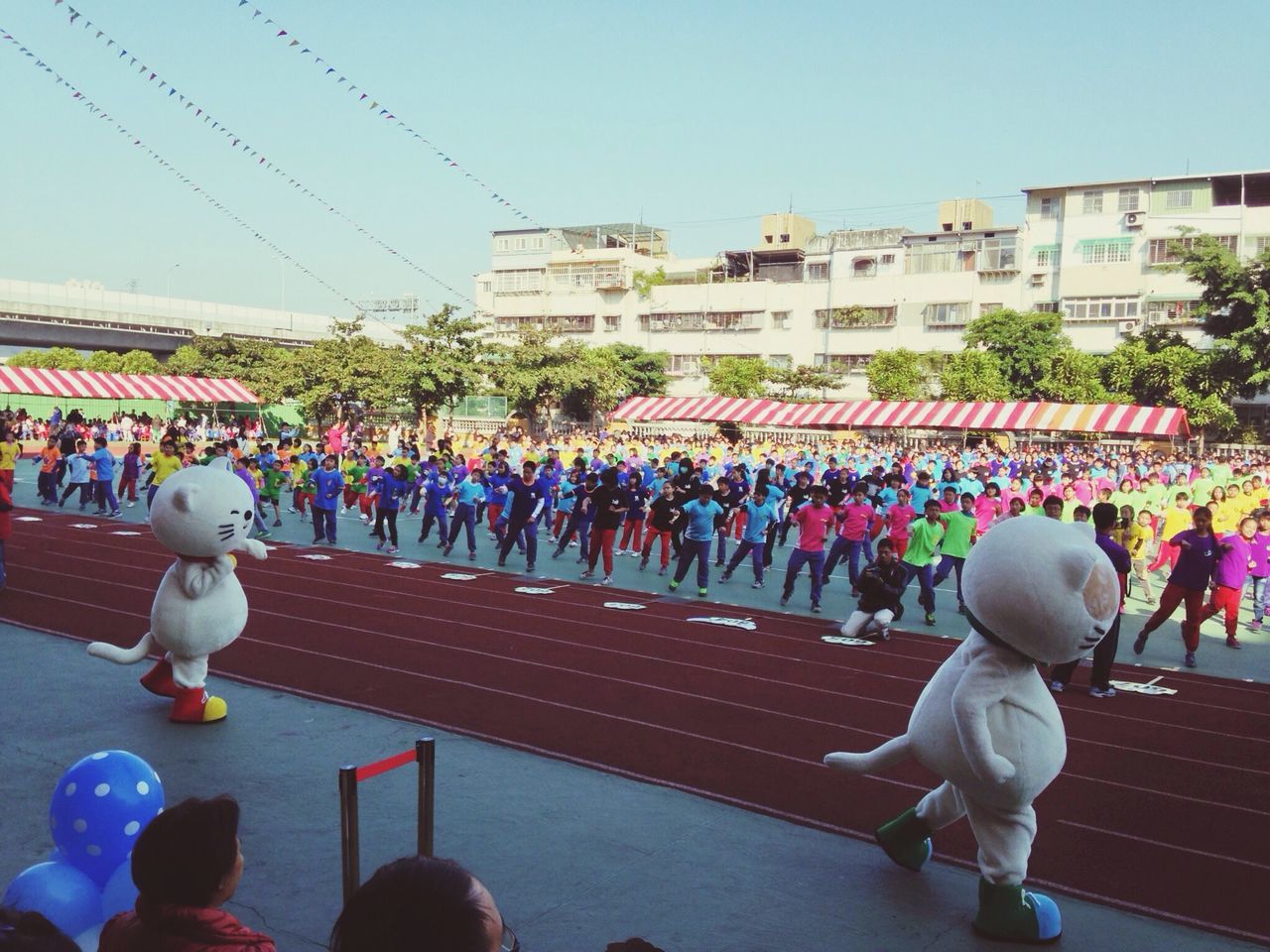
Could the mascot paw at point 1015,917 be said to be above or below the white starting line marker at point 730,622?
below

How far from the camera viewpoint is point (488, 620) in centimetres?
1166

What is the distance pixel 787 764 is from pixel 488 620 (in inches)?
203

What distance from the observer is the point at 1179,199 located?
4534cm

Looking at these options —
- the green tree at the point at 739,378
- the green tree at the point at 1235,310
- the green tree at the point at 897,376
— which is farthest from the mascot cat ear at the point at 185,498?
the green tree at the point at 739,378

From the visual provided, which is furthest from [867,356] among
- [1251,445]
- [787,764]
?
[787,764]

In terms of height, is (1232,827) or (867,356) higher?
(867,356)

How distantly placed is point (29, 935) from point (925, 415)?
1365 inches

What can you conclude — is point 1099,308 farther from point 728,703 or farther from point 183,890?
point 183,890

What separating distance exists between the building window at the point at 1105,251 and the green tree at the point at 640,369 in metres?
19.6

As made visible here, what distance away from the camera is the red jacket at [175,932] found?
109 inches

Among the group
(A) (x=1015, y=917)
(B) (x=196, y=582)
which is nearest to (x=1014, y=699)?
(A) (x=1015, y=917)

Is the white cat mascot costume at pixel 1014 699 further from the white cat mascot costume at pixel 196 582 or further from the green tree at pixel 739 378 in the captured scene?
the green tree at pixel 739 378

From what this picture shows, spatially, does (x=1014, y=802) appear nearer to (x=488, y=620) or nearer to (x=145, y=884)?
(x=145, y=884)

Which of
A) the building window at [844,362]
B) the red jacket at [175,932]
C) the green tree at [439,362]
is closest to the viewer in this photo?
the red jacket at [175,932]
